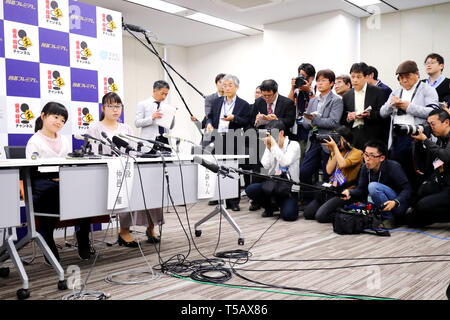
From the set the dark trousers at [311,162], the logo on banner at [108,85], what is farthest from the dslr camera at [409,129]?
the logo on banner at [108,85]

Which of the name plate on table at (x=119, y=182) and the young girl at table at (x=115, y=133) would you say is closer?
the name plate on table at (x=119, y=182)

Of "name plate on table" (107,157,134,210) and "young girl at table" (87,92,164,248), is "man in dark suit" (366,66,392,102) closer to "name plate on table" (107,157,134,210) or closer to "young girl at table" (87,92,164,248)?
"young girl at table" (87,92,164,248)

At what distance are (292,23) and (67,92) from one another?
370cm

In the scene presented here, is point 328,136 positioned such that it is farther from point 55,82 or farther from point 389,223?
point 55,82

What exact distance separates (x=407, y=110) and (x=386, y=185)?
2.19 ft

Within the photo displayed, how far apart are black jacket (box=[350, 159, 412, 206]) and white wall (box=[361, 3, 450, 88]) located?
2.58 meters

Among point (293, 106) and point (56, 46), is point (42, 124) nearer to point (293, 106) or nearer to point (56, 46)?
point (56, 46)

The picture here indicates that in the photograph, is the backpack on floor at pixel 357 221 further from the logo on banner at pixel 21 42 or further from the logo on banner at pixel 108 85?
the logo on banner at pixel 21 42

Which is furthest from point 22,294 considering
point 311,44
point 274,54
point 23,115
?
point 274,54

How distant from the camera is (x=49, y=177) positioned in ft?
8.44

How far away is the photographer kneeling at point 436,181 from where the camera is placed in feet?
10.7

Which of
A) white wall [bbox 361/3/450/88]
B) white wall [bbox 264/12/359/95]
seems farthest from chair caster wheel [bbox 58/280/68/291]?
white wall [bbox 361/3/450/88]

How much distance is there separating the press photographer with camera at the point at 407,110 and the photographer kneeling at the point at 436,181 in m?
0.18

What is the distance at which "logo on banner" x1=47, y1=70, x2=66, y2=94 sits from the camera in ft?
12.1
